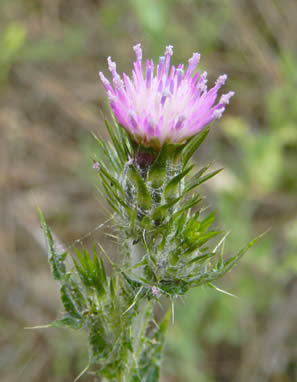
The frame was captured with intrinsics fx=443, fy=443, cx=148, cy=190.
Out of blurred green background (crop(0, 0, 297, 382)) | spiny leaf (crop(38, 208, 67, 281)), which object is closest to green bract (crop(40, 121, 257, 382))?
spiny leaf (crop(38, 208, 67, 281))

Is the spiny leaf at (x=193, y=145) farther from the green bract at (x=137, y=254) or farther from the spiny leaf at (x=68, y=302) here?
the spiny leaf at (x=68, y=302)

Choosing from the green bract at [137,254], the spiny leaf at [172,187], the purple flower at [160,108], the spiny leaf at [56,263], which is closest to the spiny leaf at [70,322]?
the green bract at [137,254]

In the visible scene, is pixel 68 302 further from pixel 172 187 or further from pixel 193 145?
pixel 193 145

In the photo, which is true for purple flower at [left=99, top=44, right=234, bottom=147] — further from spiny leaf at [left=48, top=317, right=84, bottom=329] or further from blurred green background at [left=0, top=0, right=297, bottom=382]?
blurred green background at [left=0, top=0, right=297, bottom=382]

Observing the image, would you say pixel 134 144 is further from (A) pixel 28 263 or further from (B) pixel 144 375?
(A) pixel 28 263

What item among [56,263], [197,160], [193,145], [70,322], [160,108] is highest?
[197,160]

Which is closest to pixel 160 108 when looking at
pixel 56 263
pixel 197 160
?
pixel 56 263

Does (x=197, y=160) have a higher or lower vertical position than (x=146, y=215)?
higher
